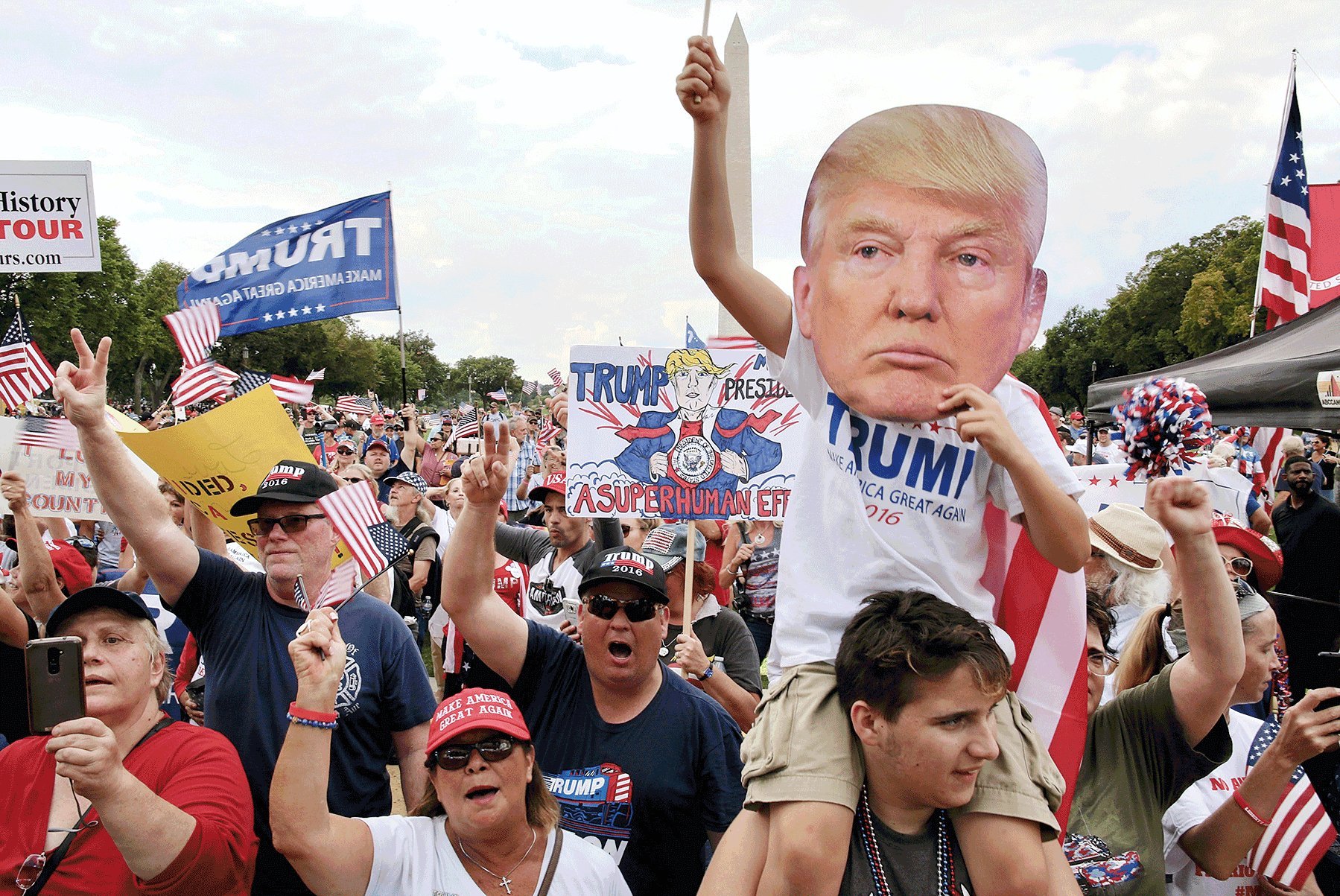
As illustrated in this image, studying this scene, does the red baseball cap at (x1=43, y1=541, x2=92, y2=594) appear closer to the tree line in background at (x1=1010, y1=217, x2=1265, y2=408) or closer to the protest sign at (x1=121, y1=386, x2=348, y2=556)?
the protest sign at (x1=121, y1=386, x2=348, y2=556)

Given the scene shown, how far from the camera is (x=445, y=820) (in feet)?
9.60

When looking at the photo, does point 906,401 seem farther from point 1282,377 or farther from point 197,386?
point 197,386

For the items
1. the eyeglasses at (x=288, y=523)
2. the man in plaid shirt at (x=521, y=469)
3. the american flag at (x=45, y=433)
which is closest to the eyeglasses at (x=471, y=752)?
the eyeglasses at (x=288, y=523)

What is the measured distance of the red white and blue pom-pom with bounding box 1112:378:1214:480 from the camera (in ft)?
7.21

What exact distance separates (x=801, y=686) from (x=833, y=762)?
0.67 ft

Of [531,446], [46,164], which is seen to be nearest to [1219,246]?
[531,446]

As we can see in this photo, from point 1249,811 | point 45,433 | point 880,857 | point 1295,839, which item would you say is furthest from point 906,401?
point 45,433

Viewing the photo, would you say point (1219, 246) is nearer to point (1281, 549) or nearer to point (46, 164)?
point (1281, 549)

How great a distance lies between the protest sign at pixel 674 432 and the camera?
14.8 ft

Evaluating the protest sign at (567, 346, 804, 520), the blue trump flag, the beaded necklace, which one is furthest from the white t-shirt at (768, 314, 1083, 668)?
the blue trump flag

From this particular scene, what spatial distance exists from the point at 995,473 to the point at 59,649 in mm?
2377

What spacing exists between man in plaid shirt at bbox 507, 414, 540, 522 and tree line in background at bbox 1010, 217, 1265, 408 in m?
27.9

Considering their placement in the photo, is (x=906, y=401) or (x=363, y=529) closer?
(x=906, y=401)

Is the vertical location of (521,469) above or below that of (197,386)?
below
